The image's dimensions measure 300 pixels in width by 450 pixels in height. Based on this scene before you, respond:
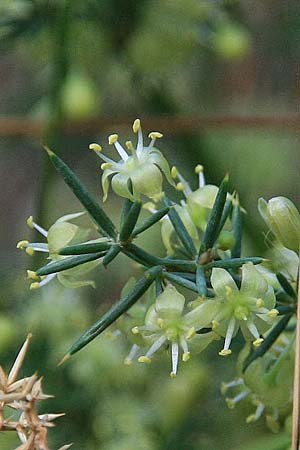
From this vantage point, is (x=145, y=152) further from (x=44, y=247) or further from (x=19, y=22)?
(x=19, y=22)

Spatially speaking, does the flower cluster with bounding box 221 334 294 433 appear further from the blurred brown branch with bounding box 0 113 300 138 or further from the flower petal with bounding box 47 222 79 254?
the blurred brown branch with bounding box 0 113 300 138

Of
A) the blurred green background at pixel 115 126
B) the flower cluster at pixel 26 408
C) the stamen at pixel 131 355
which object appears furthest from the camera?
the blurred green background at pixel 115 126

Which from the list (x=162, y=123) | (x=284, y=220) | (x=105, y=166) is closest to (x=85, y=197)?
(x=105, y=166)

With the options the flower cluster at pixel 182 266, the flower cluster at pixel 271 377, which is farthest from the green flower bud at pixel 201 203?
the flower cluster at pixel 271 377

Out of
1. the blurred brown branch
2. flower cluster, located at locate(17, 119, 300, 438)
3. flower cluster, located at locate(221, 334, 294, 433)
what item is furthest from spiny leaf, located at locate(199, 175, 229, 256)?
the blurred brown branch

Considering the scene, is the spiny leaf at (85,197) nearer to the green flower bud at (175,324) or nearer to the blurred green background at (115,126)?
the green flower bud at (175,324)

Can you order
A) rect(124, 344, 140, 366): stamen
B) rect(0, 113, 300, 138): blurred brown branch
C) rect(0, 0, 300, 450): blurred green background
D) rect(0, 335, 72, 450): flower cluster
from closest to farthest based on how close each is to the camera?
rect(0, 335, 72, 450): flower cluster → rect(124, 344, 140, 366): stamen → rect(0, 0, 300, 450): blurred green background → rect(0, 113, 300, 138): blurred brown branch

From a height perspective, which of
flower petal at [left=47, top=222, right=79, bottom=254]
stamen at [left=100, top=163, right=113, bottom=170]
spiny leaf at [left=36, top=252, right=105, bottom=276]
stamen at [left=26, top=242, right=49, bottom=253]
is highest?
stamen at [left=100, top=163, right=113, bottom=170]
